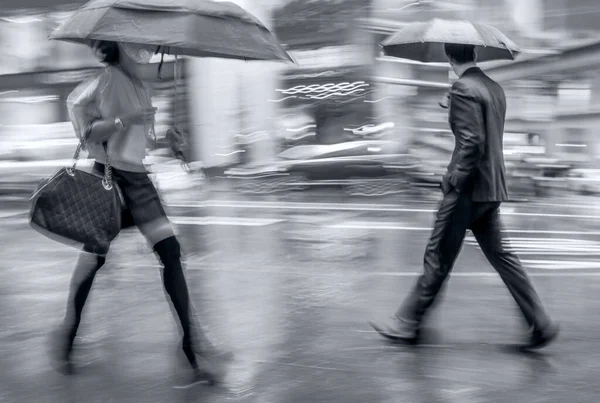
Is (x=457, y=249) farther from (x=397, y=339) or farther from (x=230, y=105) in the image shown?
(x=230, y=105)

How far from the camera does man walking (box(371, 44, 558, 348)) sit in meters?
4.72

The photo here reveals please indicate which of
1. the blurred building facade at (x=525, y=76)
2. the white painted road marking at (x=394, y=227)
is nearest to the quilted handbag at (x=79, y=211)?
the white painted road marking at (x=394, y=227)

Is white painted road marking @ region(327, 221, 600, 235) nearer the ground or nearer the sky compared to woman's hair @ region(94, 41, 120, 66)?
nearer the ground

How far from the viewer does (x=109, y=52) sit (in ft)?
14.1

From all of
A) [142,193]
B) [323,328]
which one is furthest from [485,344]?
[142,193]

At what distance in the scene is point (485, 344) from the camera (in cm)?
511

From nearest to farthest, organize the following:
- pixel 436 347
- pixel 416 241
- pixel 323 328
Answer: pixel 436 347 < pixel 323 328 < pixel 416 241

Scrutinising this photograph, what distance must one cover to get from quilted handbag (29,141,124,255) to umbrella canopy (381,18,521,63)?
206cm

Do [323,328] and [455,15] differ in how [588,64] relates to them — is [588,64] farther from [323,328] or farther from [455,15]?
[323,328]

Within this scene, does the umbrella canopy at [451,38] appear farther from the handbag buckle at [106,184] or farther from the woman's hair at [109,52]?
the handbag buckle at [106,184]

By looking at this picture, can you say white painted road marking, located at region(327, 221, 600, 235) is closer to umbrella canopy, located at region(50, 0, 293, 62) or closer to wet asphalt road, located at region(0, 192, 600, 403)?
wet asphalt road, located at region(0, 192, 600, 403)

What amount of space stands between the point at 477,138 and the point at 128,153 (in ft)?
6.25

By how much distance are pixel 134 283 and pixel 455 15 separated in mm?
13959

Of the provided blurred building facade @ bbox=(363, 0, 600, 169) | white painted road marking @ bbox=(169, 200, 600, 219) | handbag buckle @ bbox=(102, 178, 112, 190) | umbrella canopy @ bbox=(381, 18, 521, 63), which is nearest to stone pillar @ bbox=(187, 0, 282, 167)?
blurred building facade @ bbox=(363, 0, 600, 169)
